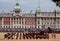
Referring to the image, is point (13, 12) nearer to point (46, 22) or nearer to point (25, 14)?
point (25, 14)

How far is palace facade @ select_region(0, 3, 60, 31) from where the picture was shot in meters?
150

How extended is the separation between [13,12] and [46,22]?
17.6m

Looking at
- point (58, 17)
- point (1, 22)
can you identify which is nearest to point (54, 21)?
point (58, 17)

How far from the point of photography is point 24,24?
15125 centimetres

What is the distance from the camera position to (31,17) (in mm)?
151125

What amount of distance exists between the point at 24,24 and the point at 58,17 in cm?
1748

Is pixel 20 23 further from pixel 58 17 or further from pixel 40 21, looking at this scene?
pixel 58 17

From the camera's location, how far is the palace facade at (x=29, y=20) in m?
150

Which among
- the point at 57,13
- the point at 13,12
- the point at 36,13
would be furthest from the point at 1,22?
the point at 57,13

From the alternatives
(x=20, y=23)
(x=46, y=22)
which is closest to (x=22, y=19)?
(x=20, y=23)

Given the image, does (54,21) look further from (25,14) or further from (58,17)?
(25,14)

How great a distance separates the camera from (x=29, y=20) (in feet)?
492

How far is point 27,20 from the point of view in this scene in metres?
151

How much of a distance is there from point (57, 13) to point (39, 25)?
11.0m
